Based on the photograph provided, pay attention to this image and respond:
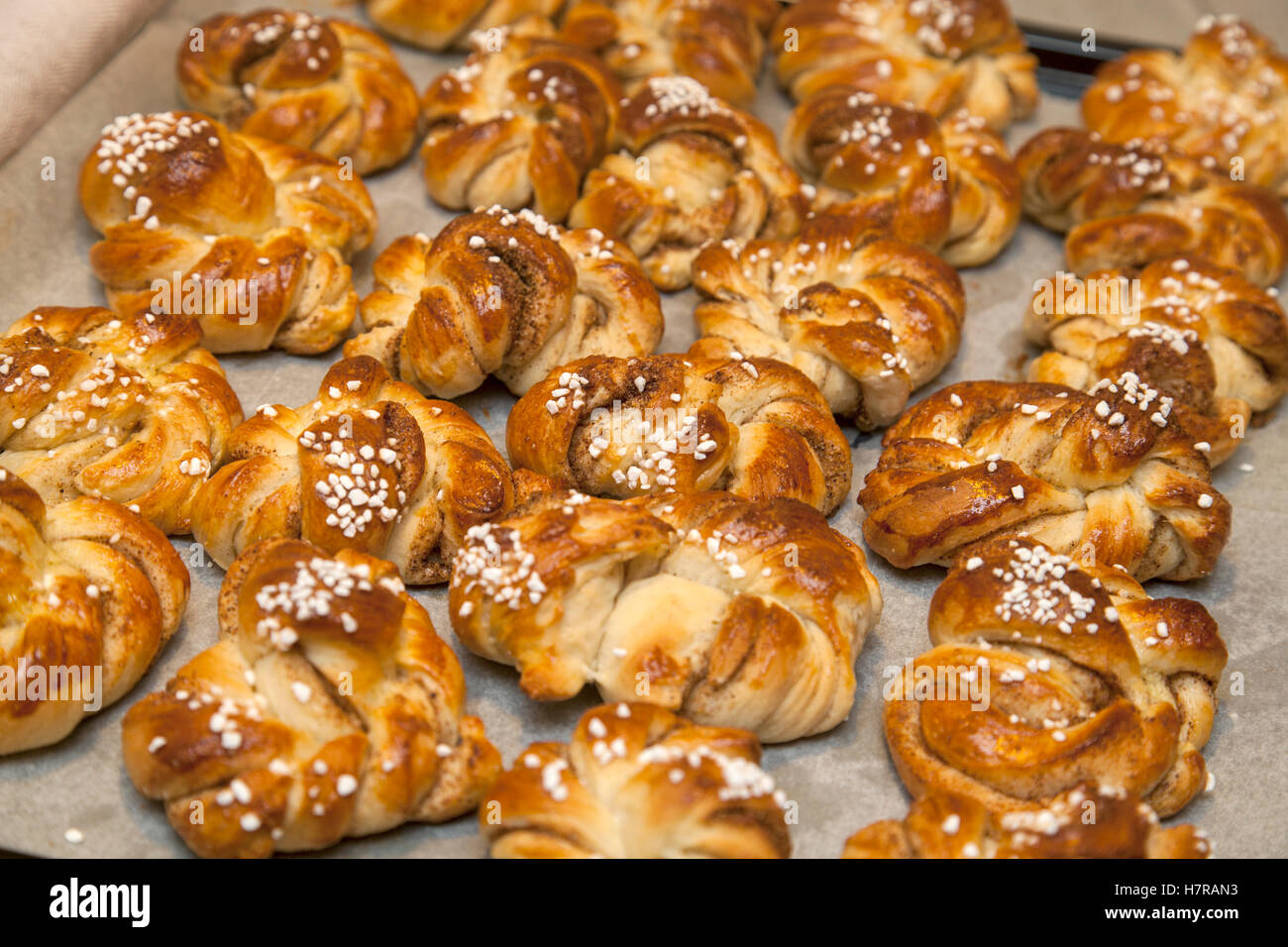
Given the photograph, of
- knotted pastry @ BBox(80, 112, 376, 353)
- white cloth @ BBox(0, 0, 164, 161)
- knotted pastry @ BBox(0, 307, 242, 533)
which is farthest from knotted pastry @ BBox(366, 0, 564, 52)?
knotted pastry @ BBox(0, 307, 242, 533)

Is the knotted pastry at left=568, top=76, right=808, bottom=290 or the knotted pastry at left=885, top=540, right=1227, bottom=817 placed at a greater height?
the knotted pastry at left=568, top=76, right=808, bottom=290

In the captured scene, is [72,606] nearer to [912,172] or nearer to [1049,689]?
[1049,689]

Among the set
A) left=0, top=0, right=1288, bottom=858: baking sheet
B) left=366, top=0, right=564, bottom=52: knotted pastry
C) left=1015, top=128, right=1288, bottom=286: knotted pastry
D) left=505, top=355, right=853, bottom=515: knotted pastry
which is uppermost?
left=366, top=0, right=564, bottom=52: knotted pastry

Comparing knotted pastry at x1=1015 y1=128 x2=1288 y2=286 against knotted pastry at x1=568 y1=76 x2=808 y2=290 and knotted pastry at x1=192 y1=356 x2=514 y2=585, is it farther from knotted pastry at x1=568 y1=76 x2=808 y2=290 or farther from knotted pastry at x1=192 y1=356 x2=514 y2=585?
knotted pastry at x1=192 y1=356 x2=514 y2=585

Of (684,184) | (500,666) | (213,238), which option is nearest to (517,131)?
(684,184)

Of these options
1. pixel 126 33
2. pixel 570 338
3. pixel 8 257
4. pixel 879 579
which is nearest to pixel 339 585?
pixel 570 338

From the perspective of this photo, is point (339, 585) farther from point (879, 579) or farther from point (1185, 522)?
point (1185, 522)

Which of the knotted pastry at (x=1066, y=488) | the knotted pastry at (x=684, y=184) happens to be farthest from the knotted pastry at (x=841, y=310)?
the knotted pastry at (x=1066, y=488)
